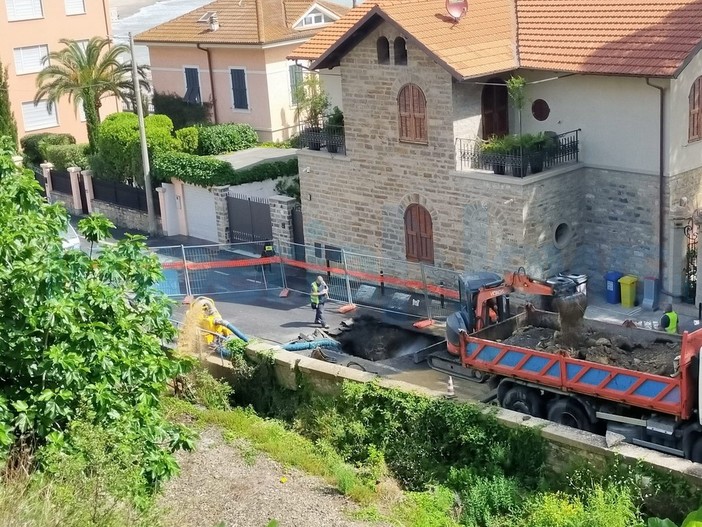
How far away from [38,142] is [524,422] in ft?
98.7

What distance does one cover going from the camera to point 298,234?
98.4 feet

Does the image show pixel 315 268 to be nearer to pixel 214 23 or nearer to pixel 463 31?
pixel 463 31

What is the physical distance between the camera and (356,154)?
27562 millimetres

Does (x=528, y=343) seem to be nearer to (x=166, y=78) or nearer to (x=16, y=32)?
(x=166, y=78)

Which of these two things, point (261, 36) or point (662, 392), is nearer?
point (662, 392)

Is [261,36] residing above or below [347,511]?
above

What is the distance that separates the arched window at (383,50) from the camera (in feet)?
85.5

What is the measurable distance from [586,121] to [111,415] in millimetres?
15032

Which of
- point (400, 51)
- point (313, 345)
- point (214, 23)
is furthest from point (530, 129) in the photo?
point (214, 23)

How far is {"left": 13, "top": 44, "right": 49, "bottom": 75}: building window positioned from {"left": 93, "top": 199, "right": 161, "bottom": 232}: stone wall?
11.8 m

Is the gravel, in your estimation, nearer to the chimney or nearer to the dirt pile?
the dirt pile

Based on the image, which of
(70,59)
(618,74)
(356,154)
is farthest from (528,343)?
(70,59)

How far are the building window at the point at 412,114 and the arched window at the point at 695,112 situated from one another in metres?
6.14

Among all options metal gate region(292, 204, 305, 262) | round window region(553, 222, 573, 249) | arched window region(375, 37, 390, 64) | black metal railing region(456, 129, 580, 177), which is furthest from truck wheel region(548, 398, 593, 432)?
metal gate region(292, 204, 305, 262)
